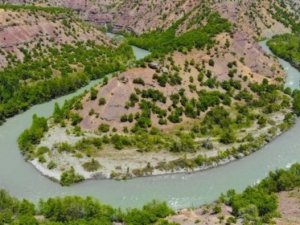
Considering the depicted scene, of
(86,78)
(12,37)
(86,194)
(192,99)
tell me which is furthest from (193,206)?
(12,37)

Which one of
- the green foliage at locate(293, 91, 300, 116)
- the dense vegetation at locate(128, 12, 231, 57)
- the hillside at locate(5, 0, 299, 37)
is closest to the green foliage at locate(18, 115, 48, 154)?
the dense vegetation at locate(128, 12, 231, 57)

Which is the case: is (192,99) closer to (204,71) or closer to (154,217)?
(204,71)

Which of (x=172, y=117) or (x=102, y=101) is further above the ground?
(x=102, y=101)

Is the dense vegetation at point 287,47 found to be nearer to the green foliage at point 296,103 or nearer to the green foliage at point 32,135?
the green foliage at point 296,103

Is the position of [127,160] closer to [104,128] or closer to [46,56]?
[104,128]

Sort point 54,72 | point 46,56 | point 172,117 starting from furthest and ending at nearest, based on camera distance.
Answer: point 46,56 < point 54,72 < point 172,117

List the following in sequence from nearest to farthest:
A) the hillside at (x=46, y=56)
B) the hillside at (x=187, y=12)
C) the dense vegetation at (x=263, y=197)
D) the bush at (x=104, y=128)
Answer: the dense vegetation at (x=263, y=197)
the bush at (x=104, y=128)
the hillside at (x=46, y=56)
the hillside at (x=187, y=12)

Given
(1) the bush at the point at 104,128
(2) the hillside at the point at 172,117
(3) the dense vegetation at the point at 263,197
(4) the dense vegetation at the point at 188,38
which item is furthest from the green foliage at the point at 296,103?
(1) the bush at the point at 104,128

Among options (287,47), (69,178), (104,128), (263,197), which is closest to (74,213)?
(69,178)
